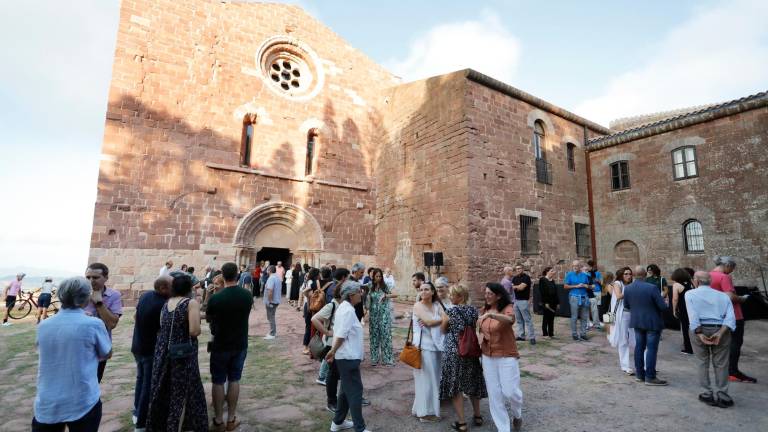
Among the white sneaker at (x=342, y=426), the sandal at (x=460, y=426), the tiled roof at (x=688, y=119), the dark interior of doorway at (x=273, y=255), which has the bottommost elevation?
the white sneaker at (x=342, y=426)

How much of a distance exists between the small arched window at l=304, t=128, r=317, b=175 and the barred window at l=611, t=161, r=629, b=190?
1205cm

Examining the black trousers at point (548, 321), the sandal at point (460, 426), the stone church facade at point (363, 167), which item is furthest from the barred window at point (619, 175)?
the sandal at point (460, 426)

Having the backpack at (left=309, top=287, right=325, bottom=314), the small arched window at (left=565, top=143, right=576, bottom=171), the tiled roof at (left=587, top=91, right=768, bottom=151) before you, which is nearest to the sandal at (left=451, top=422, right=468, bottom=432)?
the backpack at (left=309, top=287, right=325, bottom=314)

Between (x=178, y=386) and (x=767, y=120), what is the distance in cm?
1654

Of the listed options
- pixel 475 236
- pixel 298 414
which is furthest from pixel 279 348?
pixel 475 236

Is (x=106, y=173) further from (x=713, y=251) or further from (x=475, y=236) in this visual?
(x=713, y=251)

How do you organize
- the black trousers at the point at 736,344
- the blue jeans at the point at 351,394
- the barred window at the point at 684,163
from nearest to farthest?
1. the blue jeans at the point at 351,394
2. the black trousers at the point at 736,344
3. the barred window at the point at 684,163

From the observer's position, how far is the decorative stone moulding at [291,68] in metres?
15.1

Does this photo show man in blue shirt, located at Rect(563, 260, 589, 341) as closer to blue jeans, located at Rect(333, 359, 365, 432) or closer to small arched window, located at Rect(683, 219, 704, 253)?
blue jeans, located at Rect(333, 359, 365, 432)

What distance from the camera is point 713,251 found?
40.0 ft

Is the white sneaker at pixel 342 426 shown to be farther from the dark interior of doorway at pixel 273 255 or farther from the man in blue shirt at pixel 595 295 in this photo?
the dark interior of doorway at pixel 273 255

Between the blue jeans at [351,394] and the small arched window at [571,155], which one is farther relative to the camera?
the small arched window at [571,155]

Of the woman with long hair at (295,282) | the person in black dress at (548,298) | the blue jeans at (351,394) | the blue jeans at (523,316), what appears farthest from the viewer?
the woman with long hair at (295,282)

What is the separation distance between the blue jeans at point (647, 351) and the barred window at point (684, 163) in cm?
1075
